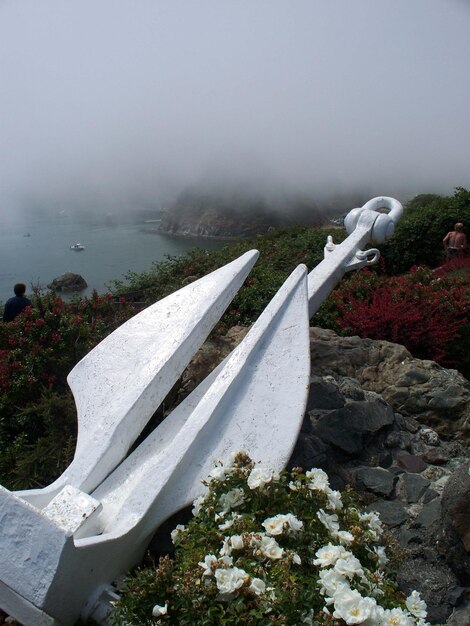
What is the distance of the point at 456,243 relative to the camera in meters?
8.76

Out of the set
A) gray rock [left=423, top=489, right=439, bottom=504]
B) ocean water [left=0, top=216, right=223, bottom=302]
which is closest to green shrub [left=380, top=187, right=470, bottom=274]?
ocean water [left=0, top=216, right=223, bottom=302]

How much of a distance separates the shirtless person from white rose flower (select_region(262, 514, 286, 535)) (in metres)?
7.72

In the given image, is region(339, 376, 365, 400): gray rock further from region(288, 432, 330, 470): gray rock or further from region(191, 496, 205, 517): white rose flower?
region(191, 496, 205, 517): white rose flower

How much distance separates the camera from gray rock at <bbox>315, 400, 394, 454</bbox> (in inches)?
126

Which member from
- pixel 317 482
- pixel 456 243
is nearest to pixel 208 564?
pixel 317 482

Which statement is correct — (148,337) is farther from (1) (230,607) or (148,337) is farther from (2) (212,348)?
(1) (230,607)

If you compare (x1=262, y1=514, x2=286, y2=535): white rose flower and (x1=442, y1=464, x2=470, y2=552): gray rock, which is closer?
(x1=262, y1=514, x2=286, y2=535): white rose flower

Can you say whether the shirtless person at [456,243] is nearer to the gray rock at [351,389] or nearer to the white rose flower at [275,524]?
the gray rock at [351,389]

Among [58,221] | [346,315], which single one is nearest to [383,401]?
[346,315]

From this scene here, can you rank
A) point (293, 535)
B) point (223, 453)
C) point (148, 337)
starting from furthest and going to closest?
point (148, 337), point (223, 453), point (293, 535)

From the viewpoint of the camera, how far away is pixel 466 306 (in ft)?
17.2

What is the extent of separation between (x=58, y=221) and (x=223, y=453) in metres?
20.4

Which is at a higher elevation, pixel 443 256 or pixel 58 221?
pixel 443 256

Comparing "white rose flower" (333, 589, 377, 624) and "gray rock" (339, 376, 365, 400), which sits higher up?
"white rose flower" (333, 589, 377, 624)
